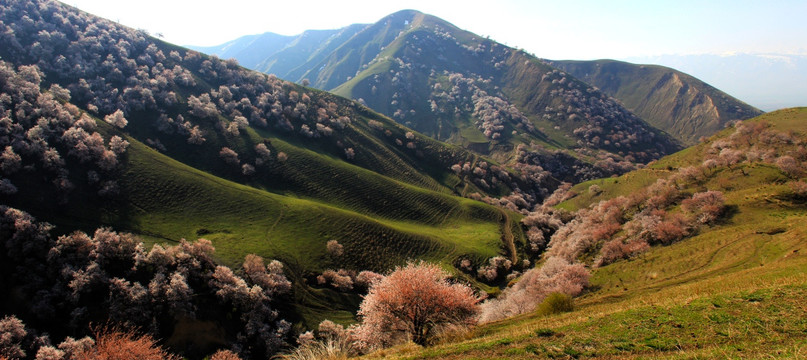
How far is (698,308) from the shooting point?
21312mm

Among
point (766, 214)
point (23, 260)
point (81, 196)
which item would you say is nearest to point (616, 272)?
point (766, 214)

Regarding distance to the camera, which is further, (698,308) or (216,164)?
(216,164)

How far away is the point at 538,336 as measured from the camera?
21.9m

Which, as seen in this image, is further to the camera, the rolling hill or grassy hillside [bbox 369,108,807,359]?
the rolling hill

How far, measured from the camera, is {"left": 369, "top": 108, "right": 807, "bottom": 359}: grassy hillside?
17.0 m

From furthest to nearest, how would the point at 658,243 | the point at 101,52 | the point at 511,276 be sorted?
the point at 101,52 → the point at 511,276 → the point at 658,243

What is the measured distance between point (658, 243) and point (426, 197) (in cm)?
8335

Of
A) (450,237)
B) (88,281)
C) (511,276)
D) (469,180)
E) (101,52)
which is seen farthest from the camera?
(469,180)

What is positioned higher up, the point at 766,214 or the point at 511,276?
the point at 766,214

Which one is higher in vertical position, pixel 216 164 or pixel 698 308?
pixel 698 308

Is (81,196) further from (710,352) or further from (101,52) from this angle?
(710,352)

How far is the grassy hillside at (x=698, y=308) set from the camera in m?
17.0

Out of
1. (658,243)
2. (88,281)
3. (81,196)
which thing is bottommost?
(88,281)

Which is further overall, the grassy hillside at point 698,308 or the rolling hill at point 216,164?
the rolling hill at point 216,164
